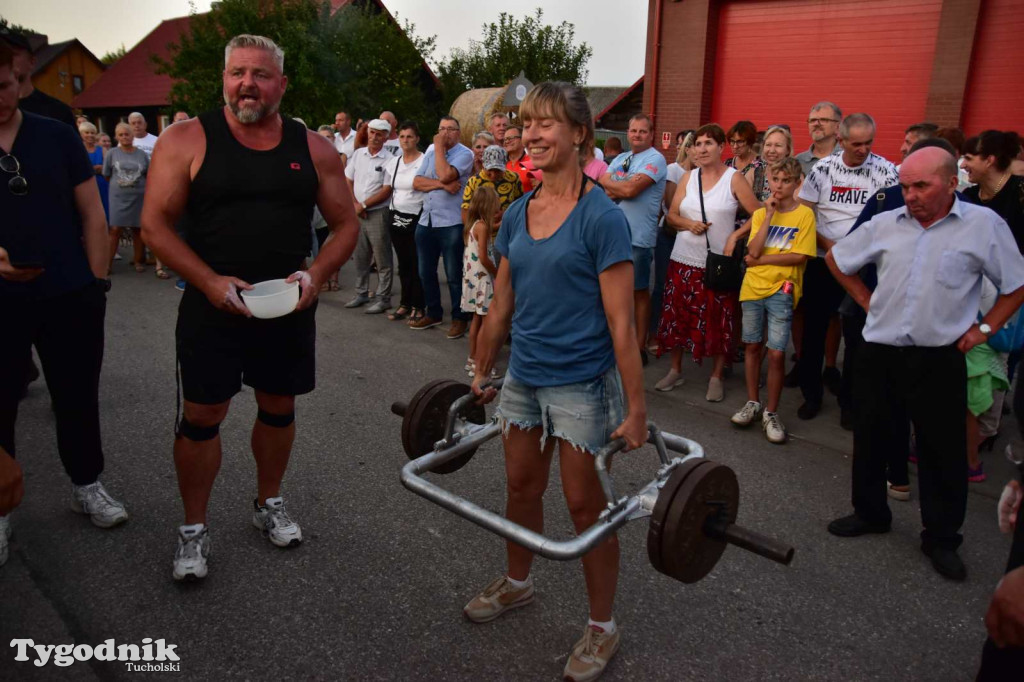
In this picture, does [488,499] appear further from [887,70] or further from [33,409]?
[887,70]

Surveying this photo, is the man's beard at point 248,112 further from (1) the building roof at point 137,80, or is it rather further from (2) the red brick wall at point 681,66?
(1) the building roof at point 137,80

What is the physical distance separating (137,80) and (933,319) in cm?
4454

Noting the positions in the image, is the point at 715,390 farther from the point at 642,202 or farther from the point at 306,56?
the point at 306,56

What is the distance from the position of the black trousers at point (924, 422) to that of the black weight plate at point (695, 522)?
60.9 inches

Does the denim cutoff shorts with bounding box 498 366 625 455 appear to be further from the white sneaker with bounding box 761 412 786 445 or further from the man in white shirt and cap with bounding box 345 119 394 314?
the man in white shirt and cap with bounding box 345 119 394 314

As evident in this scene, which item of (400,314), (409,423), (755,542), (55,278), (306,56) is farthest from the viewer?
(306,56)

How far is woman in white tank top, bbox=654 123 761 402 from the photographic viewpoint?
209 inches

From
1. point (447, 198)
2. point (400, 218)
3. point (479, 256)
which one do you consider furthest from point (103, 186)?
point (479, 256)

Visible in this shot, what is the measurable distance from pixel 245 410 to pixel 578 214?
3.54 m

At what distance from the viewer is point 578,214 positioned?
233 cm

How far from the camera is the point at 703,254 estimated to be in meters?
5.43

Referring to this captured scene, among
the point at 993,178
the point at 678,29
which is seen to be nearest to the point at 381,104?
the point at 678,29

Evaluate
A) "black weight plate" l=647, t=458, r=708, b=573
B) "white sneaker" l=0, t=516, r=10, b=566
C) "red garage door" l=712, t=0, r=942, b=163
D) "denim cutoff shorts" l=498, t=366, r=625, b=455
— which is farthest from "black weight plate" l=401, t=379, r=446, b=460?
Answer: "red garage door" l=712, t=0, r=942, b=163

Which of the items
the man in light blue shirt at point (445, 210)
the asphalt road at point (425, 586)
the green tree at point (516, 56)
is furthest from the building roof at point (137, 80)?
the asphalt road at point (425, 586)
